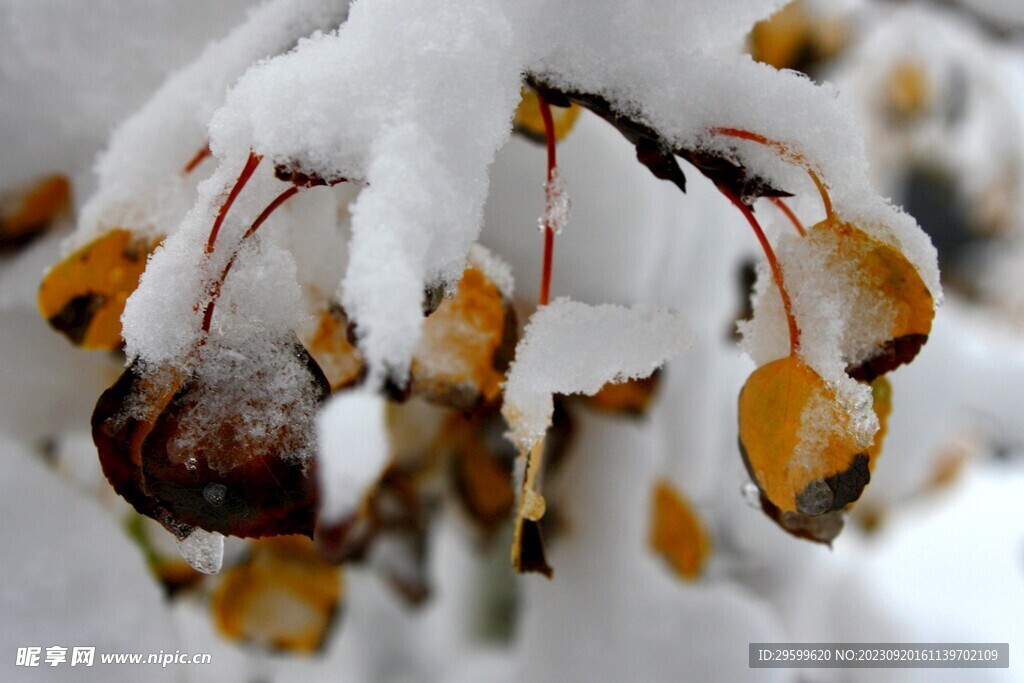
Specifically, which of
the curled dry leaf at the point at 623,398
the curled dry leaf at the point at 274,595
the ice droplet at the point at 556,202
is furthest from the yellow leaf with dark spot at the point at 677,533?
the ice droplet at the point at 556,202

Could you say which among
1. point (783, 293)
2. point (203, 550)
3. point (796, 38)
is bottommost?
point (203, 550)

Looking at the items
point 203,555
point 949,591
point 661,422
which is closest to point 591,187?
point 661,422

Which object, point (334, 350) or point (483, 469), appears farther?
point (483, 469)

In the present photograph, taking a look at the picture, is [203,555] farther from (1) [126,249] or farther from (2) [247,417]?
(1) [126,249]

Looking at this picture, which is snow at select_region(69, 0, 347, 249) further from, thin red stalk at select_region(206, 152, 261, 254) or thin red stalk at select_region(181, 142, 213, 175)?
thin red stalk at select_region(206, 152, 261, 254)

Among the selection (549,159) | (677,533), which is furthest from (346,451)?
(677,533)

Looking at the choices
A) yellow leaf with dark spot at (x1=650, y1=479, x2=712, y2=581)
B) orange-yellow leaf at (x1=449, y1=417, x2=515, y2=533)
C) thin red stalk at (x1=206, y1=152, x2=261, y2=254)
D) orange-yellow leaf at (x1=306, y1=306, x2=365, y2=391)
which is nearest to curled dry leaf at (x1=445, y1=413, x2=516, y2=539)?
orange-yellow leaf at (x1=449, y1=417, x2=515, y2=533)

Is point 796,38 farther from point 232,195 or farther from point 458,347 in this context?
point 232,195

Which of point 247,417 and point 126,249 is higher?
point 126,249
